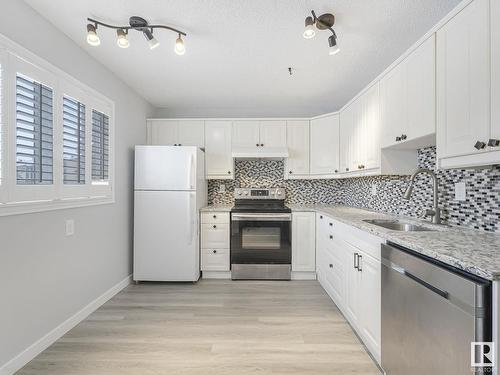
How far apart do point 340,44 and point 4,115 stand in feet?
8.01

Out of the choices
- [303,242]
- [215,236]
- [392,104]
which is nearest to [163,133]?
[215,236]

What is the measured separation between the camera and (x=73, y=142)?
2.47m

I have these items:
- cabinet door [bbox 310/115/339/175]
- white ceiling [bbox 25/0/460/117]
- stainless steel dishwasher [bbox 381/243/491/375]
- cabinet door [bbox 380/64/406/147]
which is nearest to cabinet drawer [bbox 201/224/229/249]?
cabinet door [bbox 310/115/339/175]

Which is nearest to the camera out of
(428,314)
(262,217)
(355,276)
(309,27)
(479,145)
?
(428,314)

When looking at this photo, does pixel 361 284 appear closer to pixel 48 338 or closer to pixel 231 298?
pixel 231 298

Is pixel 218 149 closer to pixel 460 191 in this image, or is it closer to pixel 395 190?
pixel 395 190

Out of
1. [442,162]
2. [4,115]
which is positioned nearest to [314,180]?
[442,162]

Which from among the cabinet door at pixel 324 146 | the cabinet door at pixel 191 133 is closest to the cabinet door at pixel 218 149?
the cabinet door at pixel 191 133

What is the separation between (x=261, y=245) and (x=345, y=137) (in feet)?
5.57

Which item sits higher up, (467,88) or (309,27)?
(309,27)

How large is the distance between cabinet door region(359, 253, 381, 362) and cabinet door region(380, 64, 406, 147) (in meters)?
1.02

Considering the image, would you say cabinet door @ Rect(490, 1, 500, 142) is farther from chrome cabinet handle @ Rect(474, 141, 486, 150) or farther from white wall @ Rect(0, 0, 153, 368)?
white wall @ Rect(0, 0, 153, 368)

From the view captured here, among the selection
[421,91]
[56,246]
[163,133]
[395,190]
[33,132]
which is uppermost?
[163,133]

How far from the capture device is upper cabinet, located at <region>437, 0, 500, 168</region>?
1.42 metres
